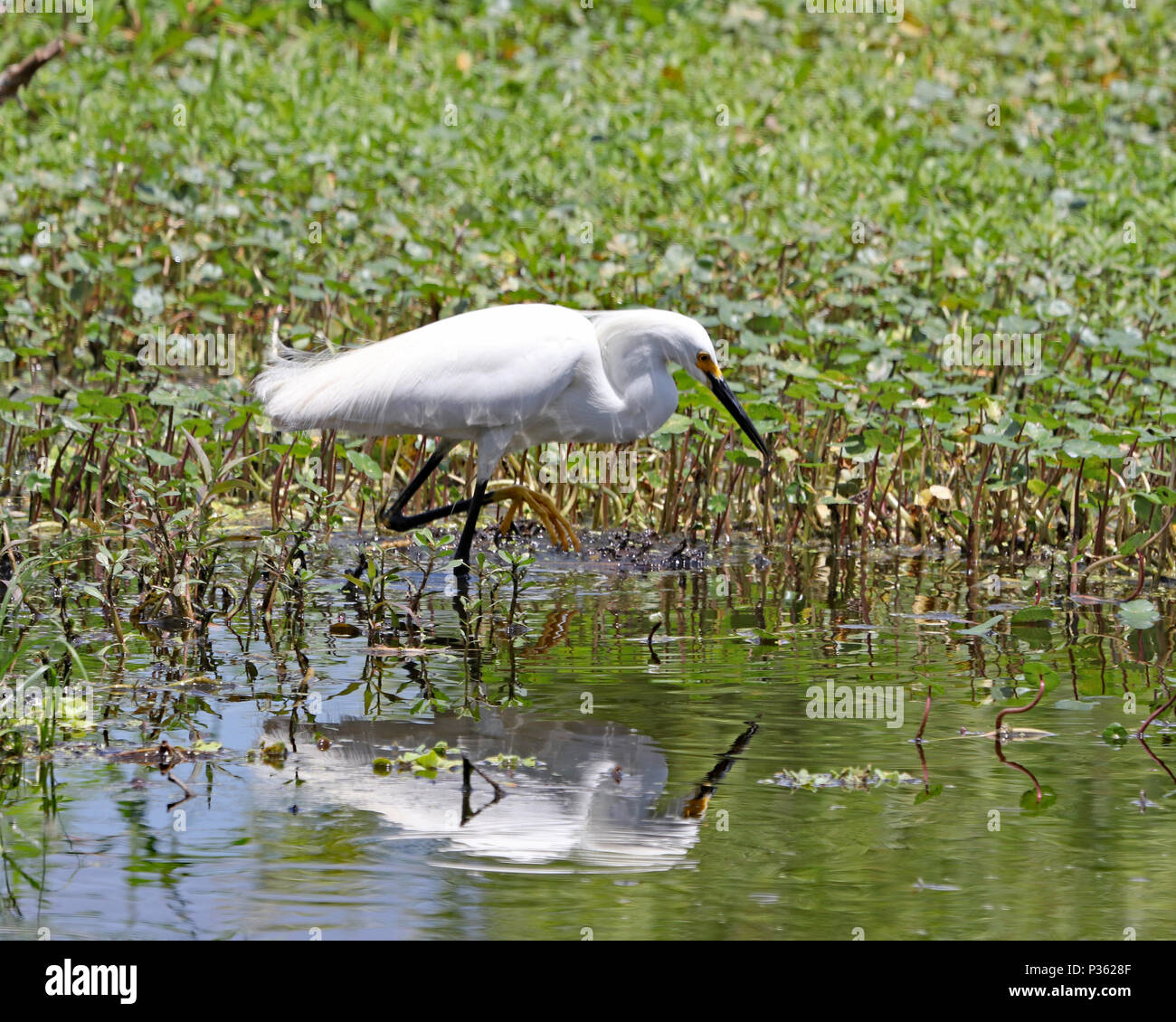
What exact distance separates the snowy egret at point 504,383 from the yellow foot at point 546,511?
0.04 metres

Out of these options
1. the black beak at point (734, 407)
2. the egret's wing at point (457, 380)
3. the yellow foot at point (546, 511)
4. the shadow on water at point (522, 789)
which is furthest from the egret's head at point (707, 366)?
the shadow on water at point (522, 789)

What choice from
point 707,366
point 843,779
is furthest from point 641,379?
point 843,779

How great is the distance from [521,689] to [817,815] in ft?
4.23

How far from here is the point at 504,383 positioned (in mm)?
6480

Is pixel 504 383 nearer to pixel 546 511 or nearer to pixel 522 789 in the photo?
pixel 546 511

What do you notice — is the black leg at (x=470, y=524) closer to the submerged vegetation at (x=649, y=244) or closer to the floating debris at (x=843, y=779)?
the submerged vegetation at (x=649, y=244)

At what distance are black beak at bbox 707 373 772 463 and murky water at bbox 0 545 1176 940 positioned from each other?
1.04 meters

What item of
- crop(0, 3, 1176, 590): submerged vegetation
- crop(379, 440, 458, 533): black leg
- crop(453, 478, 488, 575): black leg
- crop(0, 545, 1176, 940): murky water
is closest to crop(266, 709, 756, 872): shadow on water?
crop(0, 545, 1176, 940): murky water

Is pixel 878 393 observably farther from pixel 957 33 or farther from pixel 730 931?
pixel 957 33

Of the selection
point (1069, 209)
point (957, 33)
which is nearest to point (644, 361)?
point (1069, 209)

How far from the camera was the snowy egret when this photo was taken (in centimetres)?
652

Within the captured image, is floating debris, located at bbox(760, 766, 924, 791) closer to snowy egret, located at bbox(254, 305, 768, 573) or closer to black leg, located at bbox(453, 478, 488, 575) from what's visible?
snowy egret, located at bbox(254, 305, 768, 573)

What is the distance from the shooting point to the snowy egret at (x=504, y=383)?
6520 millimetres

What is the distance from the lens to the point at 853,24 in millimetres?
16938
